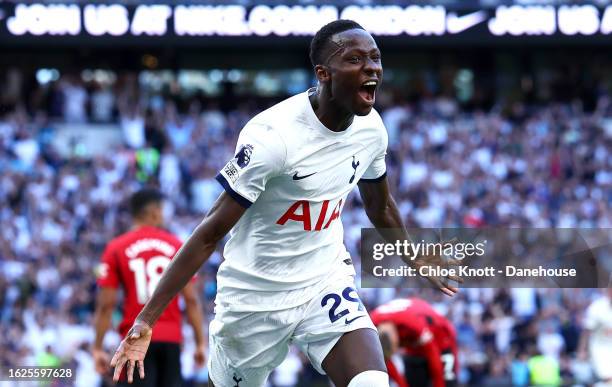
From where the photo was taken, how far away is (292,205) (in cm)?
546

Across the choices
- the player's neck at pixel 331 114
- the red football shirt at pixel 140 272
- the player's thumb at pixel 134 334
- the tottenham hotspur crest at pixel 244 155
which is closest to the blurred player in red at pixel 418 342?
the red football shirt at pixel 140 272

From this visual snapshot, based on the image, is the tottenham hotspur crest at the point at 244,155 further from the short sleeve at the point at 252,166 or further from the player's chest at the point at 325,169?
the player's chest at the point at 325,169

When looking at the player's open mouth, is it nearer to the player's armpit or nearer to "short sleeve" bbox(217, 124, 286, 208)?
"short sleeve" bbox(217, 124, 286, 208)

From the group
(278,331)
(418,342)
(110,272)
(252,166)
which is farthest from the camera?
(418,342)

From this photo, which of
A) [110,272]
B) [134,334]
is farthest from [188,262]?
[110,272]

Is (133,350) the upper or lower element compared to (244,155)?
lower

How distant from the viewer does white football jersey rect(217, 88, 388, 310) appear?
211 inches

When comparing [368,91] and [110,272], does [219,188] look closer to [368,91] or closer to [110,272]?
[110,272]

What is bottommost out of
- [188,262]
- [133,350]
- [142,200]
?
[133,350]

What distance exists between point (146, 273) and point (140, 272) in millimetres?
46

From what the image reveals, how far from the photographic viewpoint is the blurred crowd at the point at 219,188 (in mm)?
15727

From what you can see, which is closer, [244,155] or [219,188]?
[244,155]

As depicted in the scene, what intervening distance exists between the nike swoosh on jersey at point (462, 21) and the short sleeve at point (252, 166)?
681 inches

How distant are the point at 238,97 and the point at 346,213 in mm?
6116
